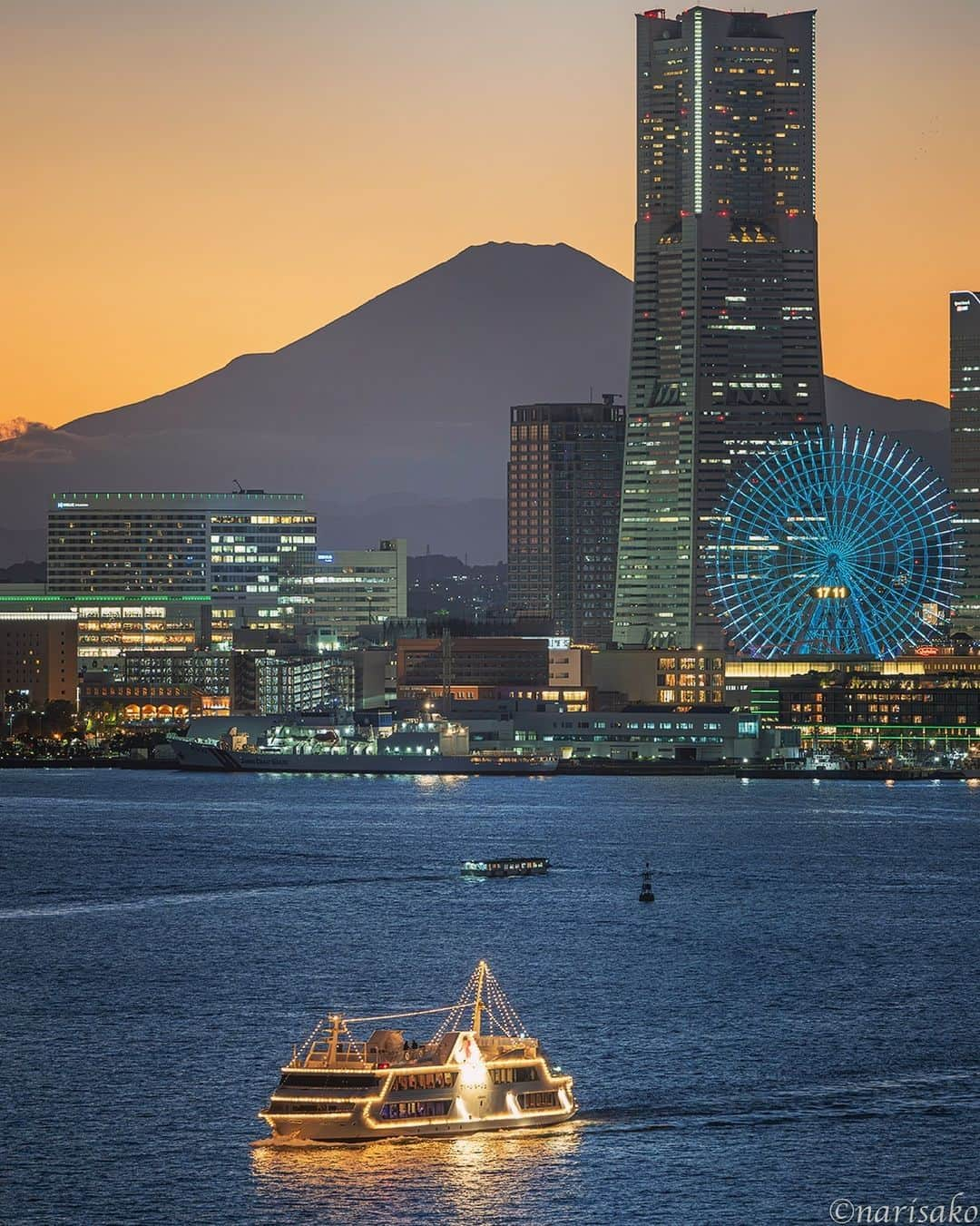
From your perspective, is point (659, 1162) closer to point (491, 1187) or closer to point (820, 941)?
point (491, 1187)

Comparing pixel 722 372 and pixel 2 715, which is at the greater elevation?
pixel 722 372

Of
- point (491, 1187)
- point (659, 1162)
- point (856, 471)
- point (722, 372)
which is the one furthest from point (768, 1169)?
point (722, 372)

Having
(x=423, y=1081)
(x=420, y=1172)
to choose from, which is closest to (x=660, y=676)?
(x=423, y=1081)

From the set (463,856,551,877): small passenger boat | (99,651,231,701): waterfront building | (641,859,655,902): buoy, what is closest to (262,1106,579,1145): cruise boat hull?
(641,859,655,902): buoy

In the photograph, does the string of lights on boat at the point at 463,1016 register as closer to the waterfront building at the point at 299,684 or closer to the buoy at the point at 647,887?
the buoy at the point at 647,887

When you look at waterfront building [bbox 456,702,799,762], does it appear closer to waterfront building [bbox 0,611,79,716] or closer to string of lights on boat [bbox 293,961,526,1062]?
waterfront building [bbox 0,611,79,716]

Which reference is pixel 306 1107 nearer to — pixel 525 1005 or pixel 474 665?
pixel 525 1005

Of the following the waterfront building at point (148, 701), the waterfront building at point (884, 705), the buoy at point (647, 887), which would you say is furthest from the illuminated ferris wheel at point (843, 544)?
the waterfront building at point (148, 701)
